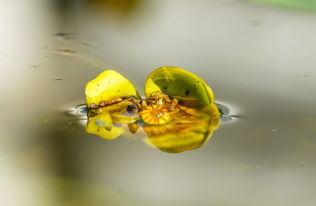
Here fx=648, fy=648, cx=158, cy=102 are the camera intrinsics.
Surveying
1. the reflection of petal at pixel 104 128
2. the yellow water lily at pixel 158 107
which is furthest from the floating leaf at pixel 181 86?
the reflection of petal at pixel 104 128

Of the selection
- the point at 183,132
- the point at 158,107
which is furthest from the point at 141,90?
the point at 183,132

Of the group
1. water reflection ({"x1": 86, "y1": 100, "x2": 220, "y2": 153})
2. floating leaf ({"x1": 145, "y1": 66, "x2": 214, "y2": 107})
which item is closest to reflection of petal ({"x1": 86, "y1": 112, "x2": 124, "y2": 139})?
water reflection ({"x1": 86, "y1": 100, "x2": 220, "y2": 153})

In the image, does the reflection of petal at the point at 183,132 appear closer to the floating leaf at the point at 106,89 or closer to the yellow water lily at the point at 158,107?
the yellow water lily at the point at 158,107

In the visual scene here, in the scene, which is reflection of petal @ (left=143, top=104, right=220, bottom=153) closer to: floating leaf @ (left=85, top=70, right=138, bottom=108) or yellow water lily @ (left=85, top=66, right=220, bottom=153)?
yellow water lily @ (left=85, top=66, right=220, bottom=153)

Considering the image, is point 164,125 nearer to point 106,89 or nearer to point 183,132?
point 183,132

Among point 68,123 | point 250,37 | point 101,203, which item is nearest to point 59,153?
point 68,123

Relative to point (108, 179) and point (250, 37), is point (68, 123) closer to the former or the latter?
point (108, 179)

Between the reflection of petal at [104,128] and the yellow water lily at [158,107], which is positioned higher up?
the yellow water lily at [158,107]
